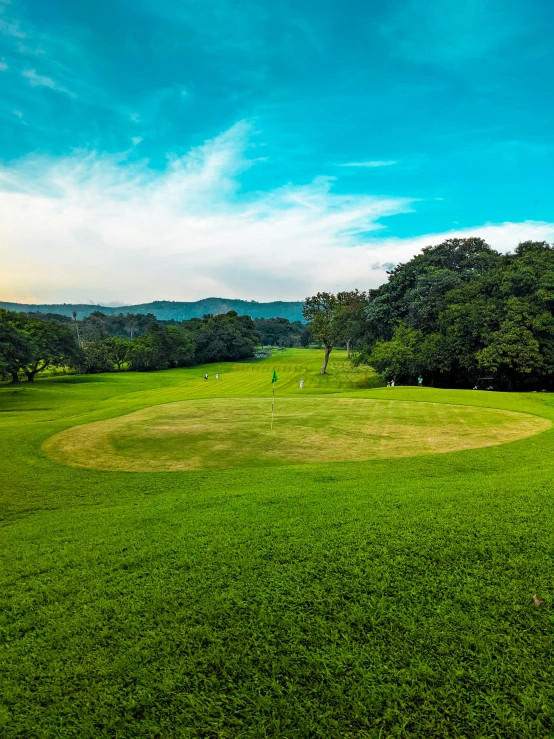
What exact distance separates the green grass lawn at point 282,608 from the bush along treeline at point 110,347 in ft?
110

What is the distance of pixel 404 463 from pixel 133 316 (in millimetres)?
162725

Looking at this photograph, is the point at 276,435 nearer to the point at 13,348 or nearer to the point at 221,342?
the point at 13,348

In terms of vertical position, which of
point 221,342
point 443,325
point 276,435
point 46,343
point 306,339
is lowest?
point 276,435

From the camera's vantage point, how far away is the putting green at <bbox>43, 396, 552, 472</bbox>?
11717mm

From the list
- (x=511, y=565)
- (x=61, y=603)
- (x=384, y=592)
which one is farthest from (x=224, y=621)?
(x=511, y=565)

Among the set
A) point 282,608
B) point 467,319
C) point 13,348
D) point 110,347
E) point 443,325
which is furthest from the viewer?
point 110,347

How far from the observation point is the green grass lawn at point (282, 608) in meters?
2.76

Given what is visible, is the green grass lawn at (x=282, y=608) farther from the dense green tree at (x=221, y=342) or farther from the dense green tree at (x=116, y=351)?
the dense green tree at (x=221, y=342)

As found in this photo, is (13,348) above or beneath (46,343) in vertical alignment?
beneath

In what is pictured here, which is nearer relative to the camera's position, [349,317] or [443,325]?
[443,325]

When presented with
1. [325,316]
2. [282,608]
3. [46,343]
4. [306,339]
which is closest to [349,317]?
[325,316]

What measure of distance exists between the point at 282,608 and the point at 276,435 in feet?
35.3

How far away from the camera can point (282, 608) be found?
149 inches

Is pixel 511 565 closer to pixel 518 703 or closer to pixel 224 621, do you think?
pixel 518 703
